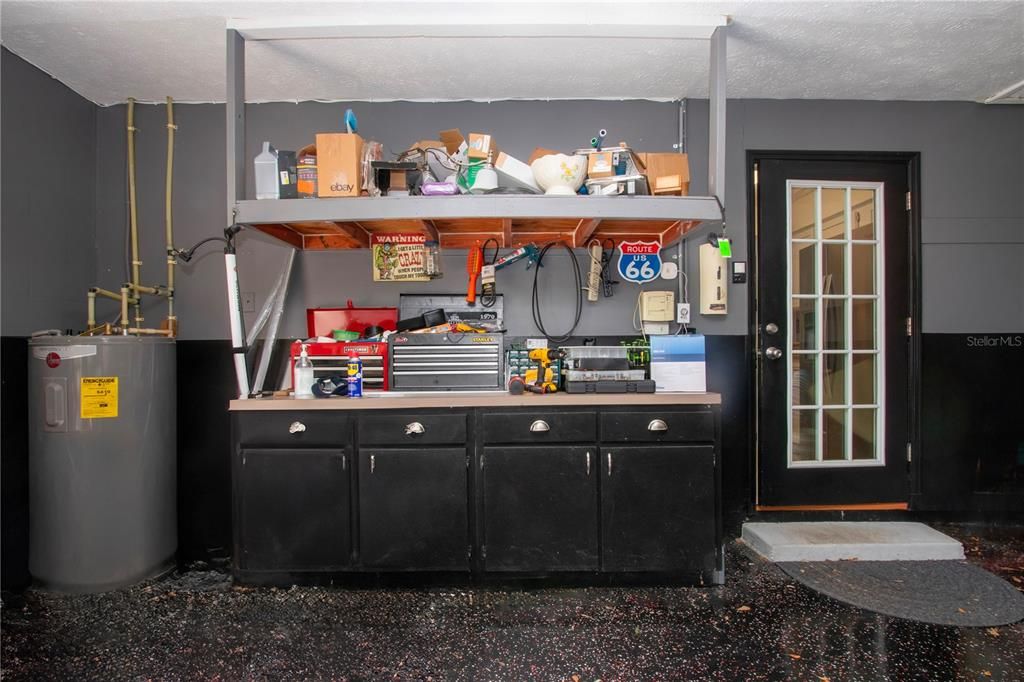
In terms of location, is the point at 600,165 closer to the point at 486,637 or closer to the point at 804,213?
the point at 804,213

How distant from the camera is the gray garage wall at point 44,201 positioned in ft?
8.60

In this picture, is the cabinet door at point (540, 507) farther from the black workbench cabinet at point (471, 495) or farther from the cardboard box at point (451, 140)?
the cardboard box at point (451, 140)

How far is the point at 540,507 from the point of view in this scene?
8.19 ft

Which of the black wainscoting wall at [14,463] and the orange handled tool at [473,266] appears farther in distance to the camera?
the orange handled tool at [473,266]

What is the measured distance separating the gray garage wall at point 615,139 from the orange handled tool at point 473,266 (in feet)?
0.49

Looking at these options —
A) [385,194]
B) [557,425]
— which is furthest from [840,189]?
[385,194]

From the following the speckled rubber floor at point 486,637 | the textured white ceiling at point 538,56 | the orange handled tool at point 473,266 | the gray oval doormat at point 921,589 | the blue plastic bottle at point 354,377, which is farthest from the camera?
the orange handled tool at point 473,266

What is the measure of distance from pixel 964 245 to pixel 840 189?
33.8 inches

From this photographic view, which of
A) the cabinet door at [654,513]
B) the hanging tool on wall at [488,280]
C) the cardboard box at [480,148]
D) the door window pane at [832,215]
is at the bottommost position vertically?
Result: the cabinet door at [654,513]

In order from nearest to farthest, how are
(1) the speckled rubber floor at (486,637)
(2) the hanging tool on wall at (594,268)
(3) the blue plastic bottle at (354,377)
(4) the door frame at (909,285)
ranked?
(1) the speckled rubber floor at (486,637)
(3) the blue plastic bottle at (354,377)
(2) the hanging tool on wall at (594,268)
(4) the door frame at (909,285)

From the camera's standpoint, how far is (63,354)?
2533 mm

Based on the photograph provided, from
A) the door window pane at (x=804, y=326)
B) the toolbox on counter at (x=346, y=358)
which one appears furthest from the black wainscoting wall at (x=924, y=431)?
the toolbox on counter at (x=346, y=358)

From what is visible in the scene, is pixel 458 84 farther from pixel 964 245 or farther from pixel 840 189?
pixel 964 245

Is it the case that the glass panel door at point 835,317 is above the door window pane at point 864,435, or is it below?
above
